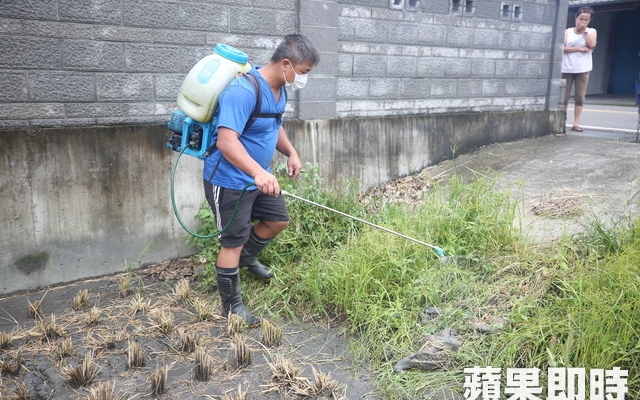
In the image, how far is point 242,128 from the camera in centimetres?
385

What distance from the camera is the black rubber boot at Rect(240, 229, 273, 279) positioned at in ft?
15.4

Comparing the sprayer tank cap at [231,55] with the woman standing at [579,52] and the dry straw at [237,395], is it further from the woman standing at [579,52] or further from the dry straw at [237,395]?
the woman standing at [579,52]

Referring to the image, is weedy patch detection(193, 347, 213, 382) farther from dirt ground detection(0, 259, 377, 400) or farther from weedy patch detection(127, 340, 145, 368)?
weedy patch detection(127, 340, 145, 368)

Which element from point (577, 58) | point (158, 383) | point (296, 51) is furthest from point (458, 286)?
point (577, 58)

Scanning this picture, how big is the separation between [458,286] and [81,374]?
2.63 metres

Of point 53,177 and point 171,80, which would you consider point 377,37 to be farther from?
point 53,177

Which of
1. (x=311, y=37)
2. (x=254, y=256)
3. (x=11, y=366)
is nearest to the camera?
(x=11, y=366)

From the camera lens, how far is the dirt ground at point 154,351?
3484 millimetres

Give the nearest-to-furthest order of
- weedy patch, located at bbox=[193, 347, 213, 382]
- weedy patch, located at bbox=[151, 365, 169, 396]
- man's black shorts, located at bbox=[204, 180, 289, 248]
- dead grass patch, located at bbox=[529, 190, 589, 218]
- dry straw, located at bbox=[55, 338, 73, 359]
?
weedy patch, located at bbox=[151, 365, 169, 396] → weedy patch, located at bbox=[193, 347, 213, 382] → dry straw, located at bbox=[55, 338, 73, 359] → man's black shorts, located at bbox=[204, 180, 289, 248] → dead grass patch, located at bbox=[529, 190, 589, 218]

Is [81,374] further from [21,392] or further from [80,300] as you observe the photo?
[80,300]

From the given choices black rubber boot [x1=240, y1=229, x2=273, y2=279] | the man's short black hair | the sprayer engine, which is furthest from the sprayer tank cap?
black rubber boot [x1=240, y1=229, x2=273, y2=279]

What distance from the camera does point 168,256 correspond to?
18.5 feet

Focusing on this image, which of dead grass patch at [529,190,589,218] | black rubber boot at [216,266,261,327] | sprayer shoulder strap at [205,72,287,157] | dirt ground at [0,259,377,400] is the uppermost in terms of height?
sprayer shoulder strap at [205,72,287,157]

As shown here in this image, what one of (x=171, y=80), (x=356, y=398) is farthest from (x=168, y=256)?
(x=356, y=398)
